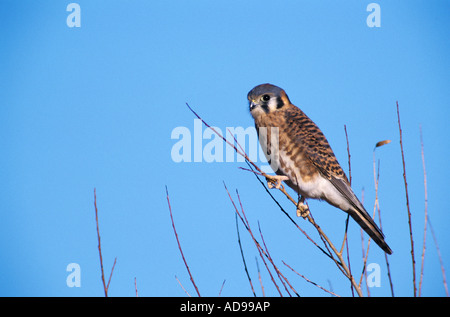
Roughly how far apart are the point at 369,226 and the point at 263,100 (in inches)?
56.2

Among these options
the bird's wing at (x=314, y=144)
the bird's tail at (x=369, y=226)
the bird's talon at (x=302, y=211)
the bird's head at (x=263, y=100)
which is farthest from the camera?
the bird's head at (x=263, y=100)

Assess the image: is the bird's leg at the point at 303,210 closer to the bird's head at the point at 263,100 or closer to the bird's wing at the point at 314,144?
the bird's wing at the point at 314,144

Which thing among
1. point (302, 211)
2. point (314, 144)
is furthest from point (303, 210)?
point (314, 144)

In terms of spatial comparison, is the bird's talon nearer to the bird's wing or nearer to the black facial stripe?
the bird's wing

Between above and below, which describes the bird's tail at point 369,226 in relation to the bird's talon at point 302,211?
below

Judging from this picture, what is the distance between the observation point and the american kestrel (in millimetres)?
3908

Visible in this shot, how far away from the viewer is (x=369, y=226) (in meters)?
3.59

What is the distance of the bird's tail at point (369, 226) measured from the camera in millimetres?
3457

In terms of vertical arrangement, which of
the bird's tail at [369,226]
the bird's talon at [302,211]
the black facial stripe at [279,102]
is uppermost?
the black facial stripe at [279,102]

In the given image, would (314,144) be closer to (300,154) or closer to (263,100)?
(300,154)

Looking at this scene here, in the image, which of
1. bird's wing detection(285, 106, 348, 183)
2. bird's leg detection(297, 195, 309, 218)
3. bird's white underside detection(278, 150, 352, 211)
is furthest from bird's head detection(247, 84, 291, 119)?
bird's leg detection(297, 195, 309, 218)

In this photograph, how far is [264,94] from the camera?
4.25m

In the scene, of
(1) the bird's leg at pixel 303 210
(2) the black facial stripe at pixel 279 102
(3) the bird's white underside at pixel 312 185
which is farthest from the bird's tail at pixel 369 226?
(2) the black facial stripe at pixel 279 102
